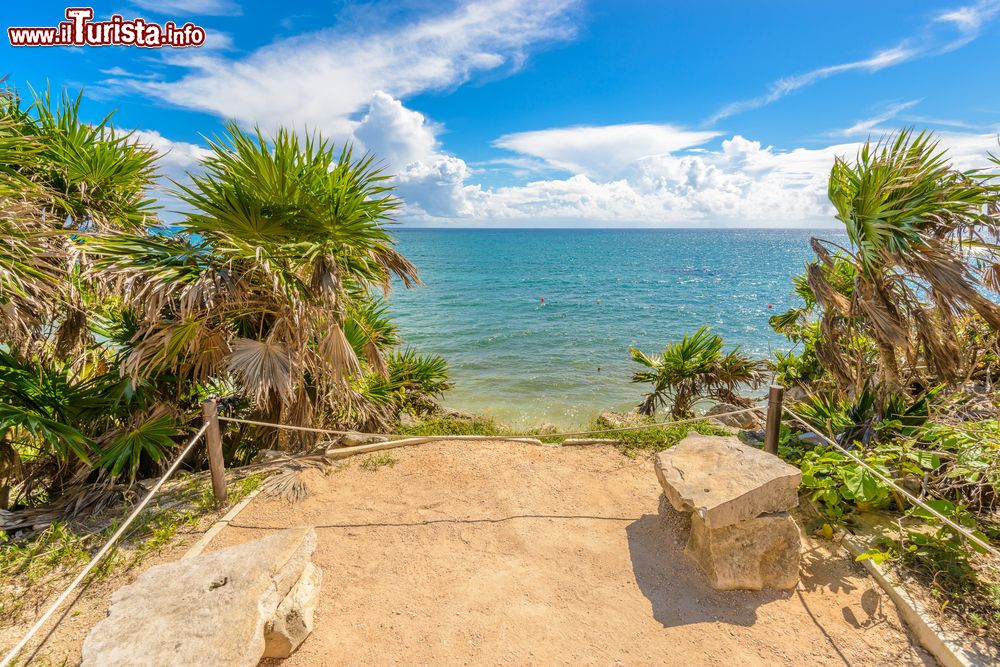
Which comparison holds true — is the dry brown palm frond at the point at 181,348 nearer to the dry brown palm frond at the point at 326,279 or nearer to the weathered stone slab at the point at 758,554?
the dry brown palm frond at the point at 326,279

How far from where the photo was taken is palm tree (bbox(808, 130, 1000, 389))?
4.25 metres

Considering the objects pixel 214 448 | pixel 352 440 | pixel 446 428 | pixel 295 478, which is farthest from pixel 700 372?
pixel 214 448

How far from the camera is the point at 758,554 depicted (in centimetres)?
353

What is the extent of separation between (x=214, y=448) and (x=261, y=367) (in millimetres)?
891

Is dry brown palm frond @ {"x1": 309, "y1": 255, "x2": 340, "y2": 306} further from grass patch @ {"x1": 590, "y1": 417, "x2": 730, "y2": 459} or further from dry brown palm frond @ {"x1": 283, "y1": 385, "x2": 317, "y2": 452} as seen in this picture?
grass patch @ {"x1": 590, "y1": 417, "x2": 730, "y2": 459}

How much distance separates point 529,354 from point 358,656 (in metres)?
14.2

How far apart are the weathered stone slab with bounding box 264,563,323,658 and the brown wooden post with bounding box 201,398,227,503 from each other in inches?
77.6

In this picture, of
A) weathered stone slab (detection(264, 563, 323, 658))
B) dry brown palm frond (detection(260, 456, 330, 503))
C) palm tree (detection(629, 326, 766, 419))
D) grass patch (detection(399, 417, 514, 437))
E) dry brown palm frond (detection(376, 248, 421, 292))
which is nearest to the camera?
weathered stone slab (detection(264, 563, 323, 658))

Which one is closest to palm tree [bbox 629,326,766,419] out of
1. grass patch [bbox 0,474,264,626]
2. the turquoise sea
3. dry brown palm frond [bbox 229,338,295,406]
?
the turquoise sea

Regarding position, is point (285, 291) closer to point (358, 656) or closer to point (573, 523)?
point (358, 656)

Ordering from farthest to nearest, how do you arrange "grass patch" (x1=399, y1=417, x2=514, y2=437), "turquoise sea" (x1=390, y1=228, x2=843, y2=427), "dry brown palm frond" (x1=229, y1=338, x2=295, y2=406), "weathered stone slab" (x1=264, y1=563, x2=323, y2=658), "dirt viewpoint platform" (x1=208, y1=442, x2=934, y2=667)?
"turquoise sea" (x1=390, y1=228, x2=843, y2=427), "grass patch" (x1=399, y1=417, x2=514, y2=437), "dry brown palm frond" (x1=229, y1=338, x2=295, y2=406), "dirt viewpoint platform" (x1=208, y1=442, x2=934, y2=667), "weathered stone slab" (x1=264, y1=563, x2=323, y2=658)

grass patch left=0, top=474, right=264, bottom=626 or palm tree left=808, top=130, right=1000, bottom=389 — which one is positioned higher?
palm tree left=808, top=130, right=1000, bottom=389

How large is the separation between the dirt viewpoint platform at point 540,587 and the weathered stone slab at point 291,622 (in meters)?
0.11

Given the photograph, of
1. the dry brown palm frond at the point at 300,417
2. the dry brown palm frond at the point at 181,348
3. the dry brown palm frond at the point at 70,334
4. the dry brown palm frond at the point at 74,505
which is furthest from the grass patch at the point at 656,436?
the dry brown palm frond at the point at 70,334
